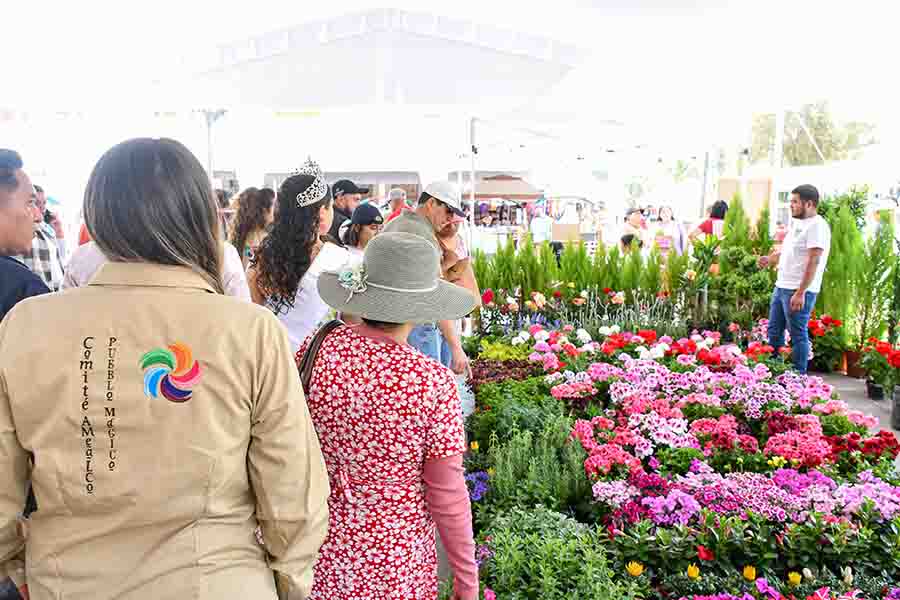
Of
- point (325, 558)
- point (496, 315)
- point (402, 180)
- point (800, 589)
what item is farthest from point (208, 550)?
point (402, 180)

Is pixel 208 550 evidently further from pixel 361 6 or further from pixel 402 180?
pixel 402 180

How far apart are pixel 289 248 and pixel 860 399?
4635mm

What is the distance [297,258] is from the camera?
3.00 meters

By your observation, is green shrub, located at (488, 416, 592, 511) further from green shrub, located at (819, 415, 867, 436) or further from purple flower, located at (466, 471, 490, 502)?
green shrub, located at (819, 415, 867, 436)

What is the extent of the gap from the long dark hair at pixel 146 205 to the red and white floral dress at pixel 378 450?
0.45 meters

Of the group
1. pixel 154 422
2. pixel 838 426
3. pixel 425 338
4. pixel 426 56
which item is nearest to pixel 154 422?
pixel 154 422

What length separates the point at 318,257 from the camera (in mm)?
3014

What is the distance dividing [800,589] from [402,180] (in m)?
6.92

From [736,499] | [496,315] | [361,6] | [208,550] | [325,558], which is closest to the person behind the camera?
[208,550]

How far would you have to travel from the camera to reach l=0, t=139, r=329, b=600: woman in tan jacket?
45.5 inches

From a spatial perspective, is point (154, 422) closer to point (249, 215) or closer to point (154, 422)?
point (154, 422)

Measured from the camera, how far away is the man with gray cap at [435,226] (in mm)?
3418

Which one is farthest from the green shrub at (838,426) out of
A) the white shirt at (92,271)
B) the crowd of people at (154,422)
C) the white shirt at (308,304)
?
the crowd of people at (154,422)

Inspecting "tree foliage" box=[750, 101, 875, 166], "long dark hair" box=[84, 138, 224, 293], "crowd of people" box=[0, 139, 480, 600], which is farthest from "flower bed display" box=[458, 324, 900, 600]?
"tree foliage" box=[750, 101, 875, 166]
